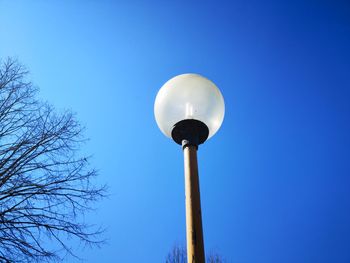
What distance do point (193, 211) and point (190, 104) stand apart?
3.18ft

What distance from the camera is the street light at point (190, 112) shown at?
8.35 ft

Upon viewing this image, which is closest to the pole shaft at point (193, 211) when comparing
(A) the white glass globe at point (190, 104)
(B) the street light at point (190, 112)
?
(B) the street light at point (190, 112)

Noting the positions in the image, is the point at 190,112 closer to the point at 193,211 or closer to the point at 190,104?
the point at 190,104

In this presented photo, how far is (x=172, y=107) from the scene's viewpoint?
272 centimetres

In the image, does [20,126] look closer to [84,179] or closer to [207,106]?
[84,179]

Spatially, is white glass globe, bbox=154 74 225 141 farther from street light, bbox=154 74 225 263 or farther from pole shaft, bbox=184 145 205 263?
pole shaft, bbox=184 145 205 263

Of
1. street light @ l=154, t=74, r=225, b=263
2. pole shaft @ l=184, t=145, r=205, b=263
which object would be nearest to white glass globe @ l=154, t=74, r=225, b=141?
street light @ l=154, t=74, r=225, b=263

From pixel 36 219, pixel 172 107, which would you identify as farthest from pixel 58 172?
pixel 172 107

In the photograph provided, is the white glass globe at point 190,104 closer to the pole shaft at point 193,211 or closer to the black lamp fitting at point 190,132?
the black lamp fitting at point 190,132

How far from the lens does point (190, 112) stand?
8.71 feet

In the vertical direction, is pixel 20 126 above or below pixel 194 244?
above

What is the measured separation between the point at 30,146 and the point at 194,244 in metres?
6.10

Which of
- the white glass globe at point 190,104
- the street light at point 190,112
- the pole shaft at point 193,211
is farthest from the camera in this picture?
the white glass globe at point 190,104

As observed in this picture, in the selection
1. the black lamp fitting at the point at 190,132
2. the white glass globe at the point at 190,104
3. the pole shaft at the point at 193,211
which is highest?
the white glass globe at the point at 190,104
